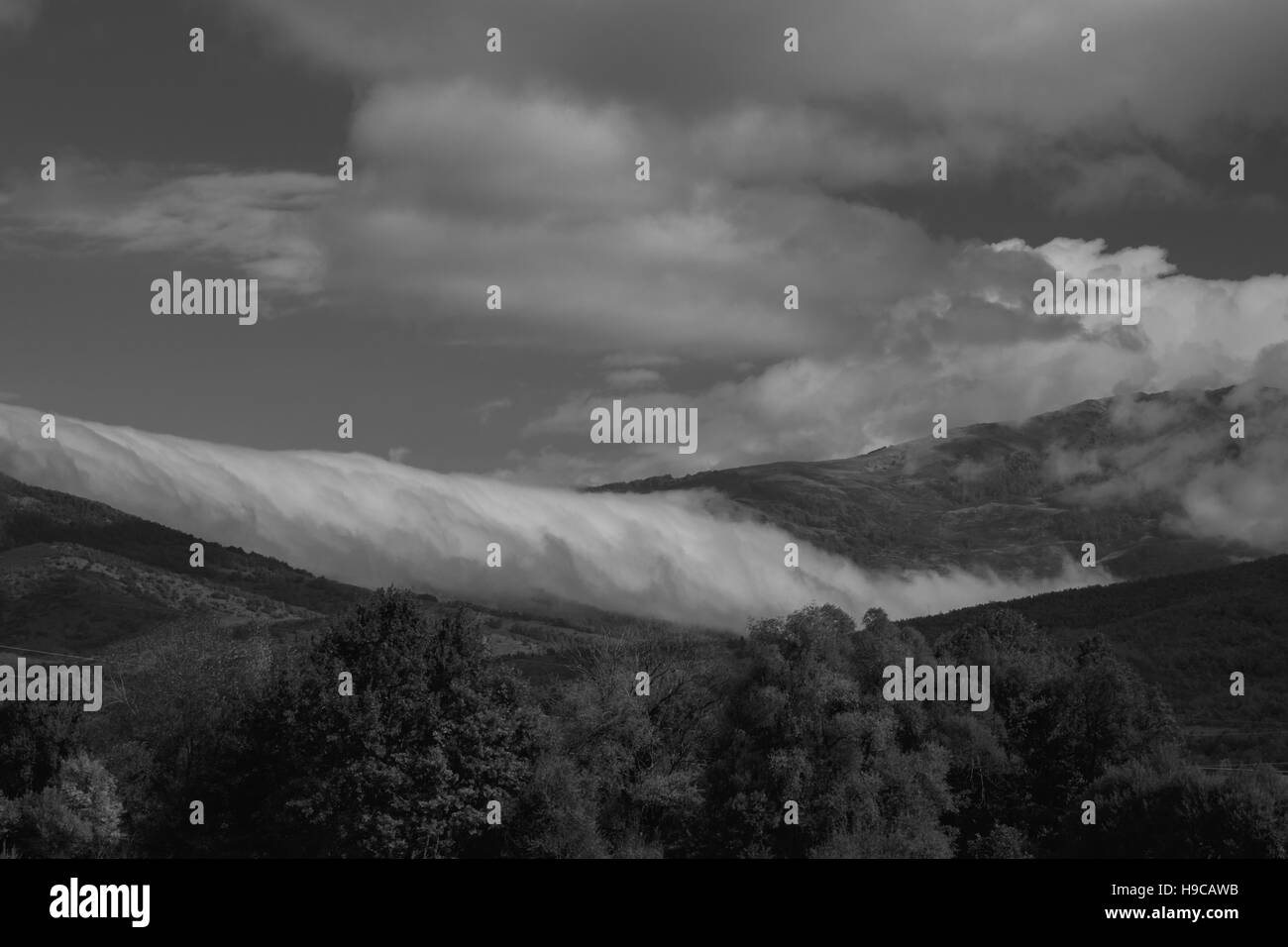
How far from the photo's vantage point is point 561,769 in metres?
79.2

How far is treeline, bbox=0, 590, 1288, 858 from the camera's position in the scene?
76938mm

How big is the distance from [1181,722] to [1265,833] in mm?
89053

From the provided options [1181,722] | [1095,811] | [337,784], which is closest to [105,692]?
[337,784]

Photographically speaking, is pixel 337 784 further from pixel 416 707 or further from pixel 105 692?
pixel 105 692

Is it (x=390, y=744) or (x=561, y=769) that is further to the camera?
(x=561, y=769)

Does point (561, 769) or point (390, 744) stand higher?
point (390, 744)

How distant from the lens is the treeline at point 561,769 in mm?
76938

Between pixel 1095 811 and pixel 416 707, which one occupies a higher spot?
pixel 416 707

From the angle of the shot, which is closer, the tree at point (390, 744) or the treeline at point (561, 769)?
the tree at point (390, 744)

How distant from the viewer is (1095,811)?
86.1 metres

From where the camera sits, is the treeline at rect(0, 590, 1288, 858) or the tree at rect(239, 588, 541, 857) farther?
the treeline at rect(0, 590, 1288, 858)
